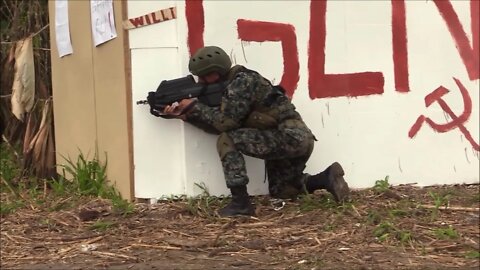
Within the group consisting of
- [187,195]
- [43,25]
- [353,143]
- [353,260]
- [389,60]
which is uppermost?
[43,25]

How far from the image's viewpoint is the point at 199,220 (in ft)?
15.8

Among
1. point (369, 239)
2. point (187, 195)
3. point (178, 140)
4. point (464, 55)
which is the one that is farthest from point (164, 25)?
point (464, 55)

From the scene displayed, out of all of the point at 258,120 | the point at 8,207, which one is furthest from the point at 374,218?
the point at 8,207

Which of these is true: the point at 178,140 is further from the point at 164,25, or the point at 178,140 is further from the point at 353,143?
the point at 353,143

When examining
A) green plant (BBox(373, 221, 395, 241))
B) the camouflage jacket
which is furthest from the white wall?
green plant (BBox(373, 221, 395, 241))

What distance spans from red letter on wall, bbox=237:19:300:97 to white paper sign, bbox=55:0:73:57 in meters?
1.78

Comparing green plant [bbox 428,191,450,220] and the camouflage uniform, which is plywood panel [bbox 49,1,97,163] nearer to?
the camouflage uniform

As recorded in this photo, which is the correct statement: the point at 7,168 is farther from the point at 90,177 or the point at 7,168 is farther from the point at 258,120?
the point at 258,120

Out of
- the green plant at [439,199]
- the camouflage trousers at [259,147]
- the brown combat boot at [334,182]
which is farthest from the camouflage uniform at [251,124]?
the green plant at [439,199]

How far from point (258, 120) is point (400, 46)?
1.59 metres

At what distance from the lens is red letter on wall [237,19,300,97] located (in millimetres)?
5191

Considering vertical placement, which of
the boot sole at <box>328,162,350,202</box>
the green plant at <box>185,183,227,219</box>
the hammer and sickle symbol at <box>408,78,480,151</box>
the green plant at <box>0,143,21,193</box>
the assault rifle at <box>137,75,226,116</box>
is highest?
the assault rifle at <box>137,75,226,116</box>

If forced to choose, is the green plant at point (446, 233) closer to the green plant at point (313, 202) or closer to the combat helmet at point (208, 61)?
the green plant at point (313, 202)

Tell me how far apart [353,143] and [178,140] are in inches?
58.0
